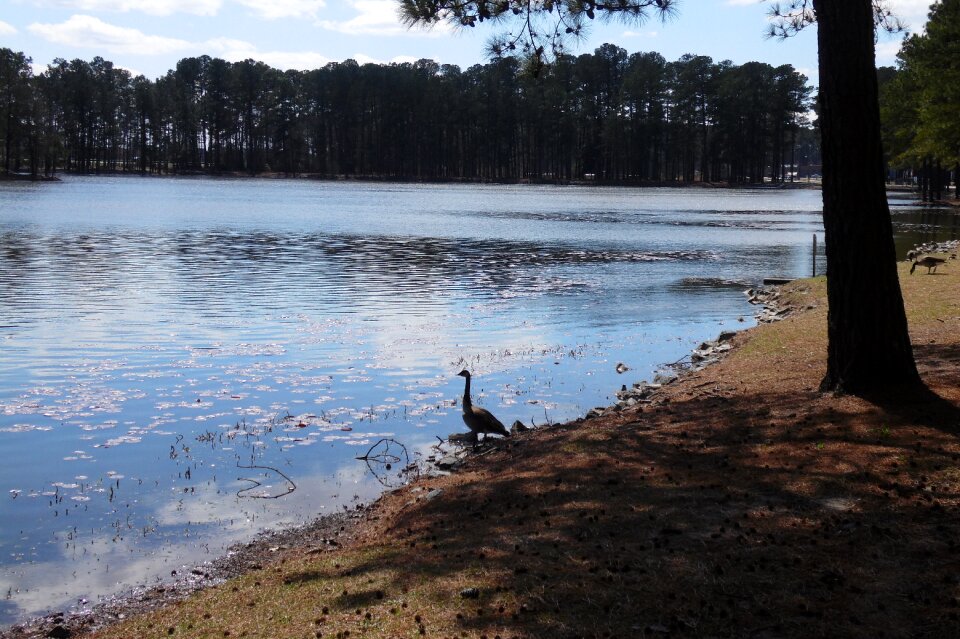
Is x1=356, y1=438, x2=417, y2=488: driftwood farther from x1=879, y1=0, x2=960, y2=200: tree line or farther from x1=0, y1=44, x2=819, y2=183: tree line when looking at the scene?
x1=0, y1=44, x2=819, y2=183: tree line

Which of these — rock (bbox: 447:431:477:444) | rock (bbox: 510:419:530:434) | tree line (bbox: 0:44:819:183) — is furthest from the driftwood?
tree line (bbox: 0:44:819:183)

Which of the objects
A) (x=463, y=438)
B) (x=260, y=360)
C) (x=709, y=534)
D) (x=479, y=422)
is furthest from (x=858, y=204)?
(x=260, y=360)

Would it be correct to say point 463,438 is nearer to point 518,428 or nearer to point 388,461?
point 518,428

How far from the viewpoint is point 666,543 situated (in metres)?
7.29

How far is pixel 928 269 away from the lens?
95.1 feet

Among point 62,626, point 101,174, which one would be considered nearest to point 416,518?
point 62,626

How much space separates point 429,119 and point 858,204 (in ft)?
579

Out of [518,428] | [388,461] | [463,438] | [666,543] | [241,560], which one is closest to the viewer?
[666,543]

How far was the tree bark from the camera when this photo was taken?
34.5 ft

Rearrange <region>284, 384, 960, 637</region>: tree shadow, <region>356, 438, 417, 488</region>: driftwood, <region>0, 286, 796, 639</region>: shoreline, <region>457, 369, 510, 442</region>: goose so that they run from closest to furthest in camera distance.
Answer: <region>284, 384, 960, 637</region>: tree shadow
<region>0, 286, 796, 639</region>: shoreline
<region>356, 438, 417, 488</region>: driftwood
<region>457, 369, 510, 442</region>: goose

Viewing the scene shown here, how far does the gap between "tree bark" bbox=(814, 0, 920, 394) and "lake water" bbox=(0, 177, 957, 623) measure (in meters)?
5.25

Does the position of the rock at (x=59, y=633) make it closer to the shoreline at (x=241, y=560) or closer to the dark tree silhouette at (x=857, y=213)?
the shoreline at (x=241, y=560)

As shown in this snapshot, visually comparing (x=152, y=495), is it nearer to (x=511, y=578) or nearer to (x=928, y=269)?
(x=511, y=578)

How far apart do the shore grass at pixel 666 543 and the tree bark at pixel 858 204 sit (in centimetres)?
61
